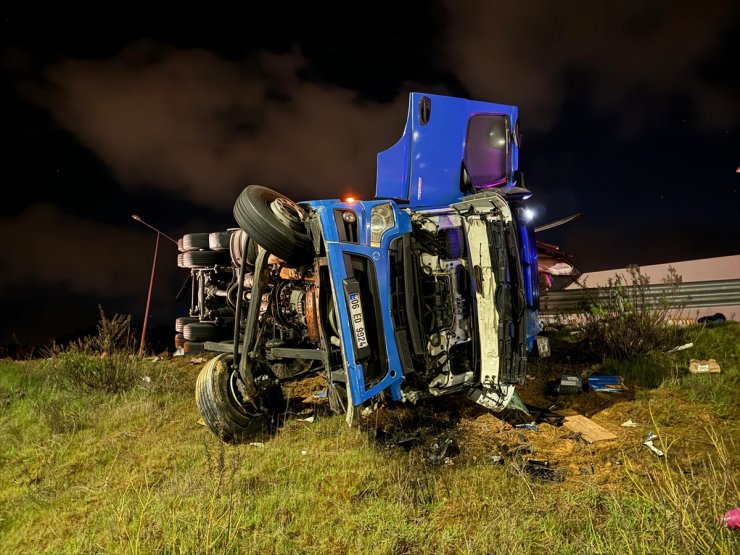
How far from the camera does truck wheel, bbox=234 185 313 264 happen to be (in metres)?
3.58

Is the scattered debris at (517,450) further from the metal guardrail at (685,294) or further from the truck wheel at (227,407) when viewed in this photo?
the metal guardrail at (685,294)

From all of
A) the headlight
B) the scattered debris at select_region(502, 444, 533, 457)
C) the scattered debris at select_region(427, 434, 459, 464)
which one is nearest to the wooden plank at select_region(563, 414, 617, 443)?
the scattered debris at select_region(502, 444, 533, 457)

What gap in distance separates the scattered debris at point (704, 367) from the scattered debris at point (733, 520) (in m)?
3.87

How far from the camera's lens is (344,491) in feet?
9.41

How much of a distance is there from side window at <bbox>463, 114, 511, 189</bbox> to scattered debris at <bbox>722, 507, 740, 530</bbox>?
3.65 m

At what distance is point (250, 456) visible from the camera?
3.61m

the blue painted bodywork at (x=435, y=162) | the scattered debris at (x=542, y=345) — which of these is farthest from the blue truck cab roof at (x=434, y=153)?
the scattered debris at (x=542, y=345)

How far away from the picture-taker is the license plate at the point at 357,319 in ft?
10.6

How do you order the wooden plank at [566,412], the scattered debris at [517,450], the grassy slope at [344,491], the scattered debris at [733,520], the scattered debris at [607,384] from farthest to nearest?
the scattered debris at [607,384]
the wooden plank at [566,412]
the scattered debris at [517,450]
the grassy slope at [344,491]
the scattered debris at [733,520]

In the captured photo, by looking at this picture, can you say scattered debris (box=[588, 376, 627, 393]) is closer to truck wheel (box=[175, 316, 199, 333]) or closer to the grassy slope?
the grassy slope

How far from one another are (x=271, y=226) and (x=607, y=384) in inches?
162

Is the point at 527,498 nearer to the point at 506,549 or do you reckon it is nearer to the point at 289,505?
the point at 506,549

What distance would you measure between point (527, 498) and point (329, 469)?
140 cm

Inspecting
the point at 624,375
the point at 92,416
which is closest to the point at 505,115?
the point at 624,375
